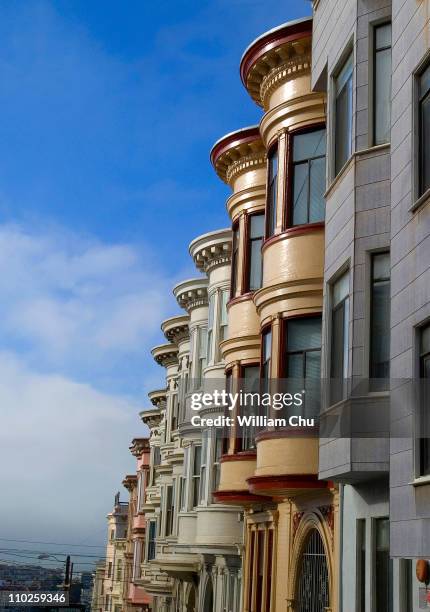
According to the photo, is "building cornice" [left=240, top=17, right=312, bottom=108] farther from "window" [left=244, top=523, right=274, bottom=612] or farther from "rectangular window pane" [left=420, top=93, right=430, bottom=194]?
"window" [left=244, top=523, right=274, bottom=612]

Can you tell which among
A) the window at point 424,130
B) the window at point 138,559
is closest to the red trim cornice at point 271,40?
the window at point 424,130

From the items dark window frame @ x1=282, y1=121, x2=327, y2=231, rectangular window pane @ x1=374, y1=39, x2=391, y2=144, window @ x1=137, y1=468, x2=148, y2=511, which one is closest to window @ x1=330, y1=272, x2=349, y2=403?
rectangular window pane @ x1=374, y1=39, x2=391, y2=144

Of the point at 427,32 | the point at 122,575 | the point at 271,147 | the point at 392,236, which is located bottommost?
the point at 122,575

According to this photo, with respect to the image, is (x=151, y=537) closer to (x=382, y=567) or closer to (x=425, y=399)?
(x=382, y=567)

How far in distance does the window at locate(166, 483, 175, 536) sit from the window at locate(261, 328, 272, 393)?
1783 cm

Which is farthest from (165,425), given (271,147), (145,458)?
(271,147)

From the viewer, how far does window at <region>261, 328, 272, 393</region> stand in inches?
749

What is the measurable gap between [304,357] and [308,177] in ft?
11.1

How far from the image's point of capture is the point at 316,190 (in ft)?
59.4

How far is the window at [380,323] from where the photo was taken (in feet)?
42.2

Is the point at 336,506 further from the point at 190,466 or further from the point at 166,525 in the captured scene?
the point at 166,525

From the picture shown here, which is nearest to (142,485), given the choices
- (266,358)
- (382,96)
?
(266,358)

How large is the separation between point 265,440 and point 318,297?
273 cm

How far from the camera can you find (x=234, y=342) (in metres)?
22.8
